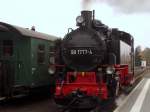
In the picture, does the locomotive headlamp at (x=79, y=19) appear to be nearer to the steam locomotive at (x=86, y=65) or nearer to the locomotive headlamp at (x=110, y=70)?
the steam locomotive at (x=86, y=65)

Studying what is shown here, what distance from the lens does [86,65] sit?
1298cm

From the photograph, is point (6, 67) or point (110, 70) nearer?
point (110, 70)

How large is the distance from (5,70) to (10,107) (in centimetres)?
140

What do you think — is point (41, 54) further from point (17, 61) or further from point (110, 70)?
point (110, 70)

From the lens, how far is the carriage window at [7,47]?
14.0 m

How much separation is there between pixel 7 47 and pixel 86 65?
3.07m

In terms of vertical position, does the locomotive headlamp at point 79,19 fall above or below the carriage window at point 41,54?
above

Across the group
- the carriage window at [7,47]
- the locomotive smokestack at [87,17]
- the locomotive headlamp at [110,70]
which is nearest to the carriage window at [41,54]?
the carriage window at [7,47]

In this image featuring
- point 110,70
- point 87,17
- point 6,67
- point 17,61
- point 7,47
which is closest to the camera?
point 110,70

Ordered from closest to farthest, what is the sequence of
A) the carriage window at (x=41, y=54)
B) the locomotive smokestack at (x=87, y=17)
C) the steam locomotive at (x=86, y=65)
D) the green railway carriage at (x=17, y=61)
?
1. the steam locomotive at (x=86, y=65)
2. the locomotive smokestack at (x=87, y=17)
3. the green railway carriage at (x=17, y=61)
4. the carriage window at (x=41, y=54)

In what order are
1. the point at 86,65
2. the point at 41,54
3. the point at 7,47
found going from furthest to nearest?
the point at 41,54
the point at 7,47
the point at 86,65

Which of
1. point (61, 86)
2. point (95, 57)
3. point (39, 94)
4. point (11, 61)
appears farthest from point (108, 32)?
point (39, 94)

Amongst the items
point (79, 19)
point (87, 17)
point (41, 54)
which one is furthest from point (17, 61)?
point (87, 17)

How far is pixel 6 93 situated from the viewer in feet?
43.3
